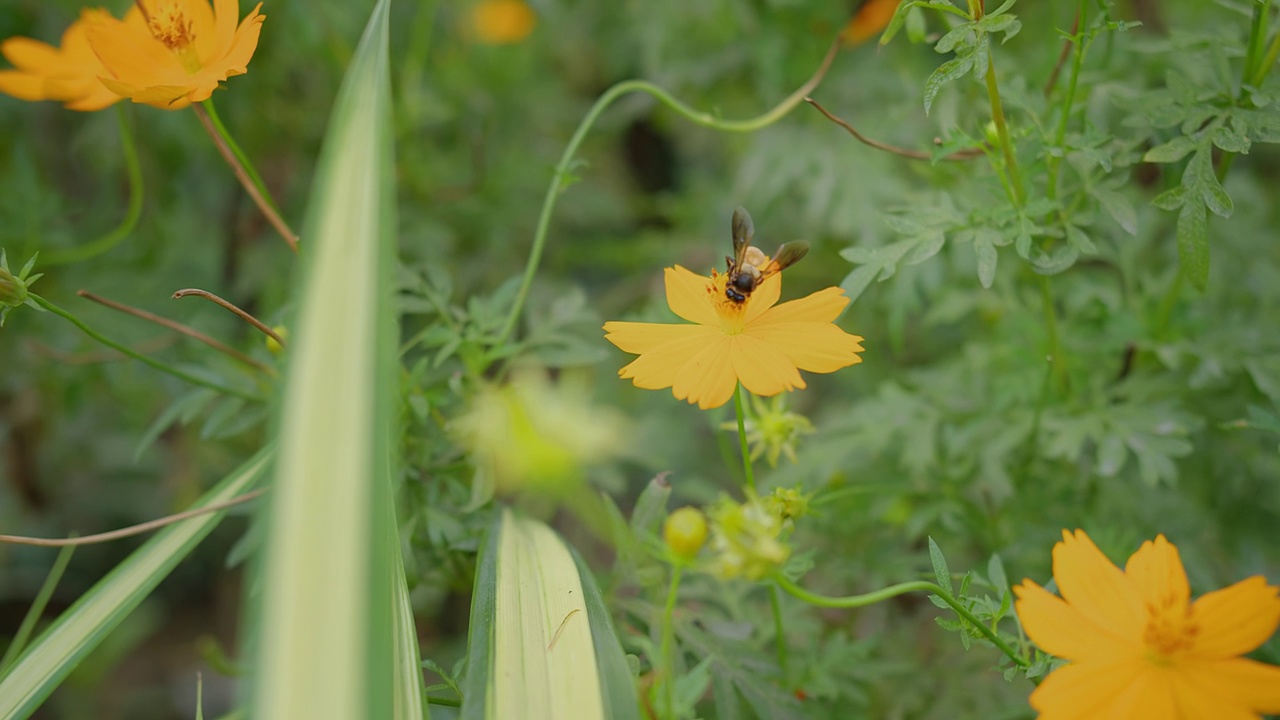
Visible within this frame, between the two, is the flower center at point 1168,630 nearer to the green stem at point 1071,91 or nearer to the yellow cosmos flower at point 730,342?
the yellow cosmos flower at point 730,342

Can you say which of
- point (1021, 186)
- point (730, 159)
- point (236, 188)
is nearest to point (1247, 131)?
point (1021, 186)

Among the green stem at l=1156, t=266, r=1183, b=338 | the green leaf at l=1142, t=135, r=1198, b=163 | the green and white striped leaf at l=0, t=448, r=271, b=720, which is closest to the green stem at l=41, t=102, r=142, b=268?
the green and white striped leaf at l=0, t=448, r=271, b=720

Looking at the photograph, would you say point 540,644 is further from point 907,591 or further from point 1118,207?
point 1118,207

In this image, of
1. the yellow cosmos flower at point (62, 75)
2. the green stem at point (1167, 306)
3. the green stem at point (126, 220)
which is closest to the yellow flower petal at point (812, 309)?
the green stem at point (1167, 306)

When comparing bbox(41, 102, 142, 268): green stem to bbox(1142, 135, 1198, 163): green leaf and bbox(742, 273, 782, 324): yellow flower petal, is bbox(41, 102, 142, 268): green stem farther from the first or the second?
bbox(1142, 135, 1198, 163): green leaf

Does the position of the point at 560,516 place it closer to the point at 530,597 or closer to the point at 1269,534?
the point at 530,597

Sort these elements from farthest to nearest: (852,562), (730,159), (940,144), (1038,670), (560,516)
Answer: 1. (730,159)
2. (560,516)
3. (852,562)
4. (940,144)
5. (1038,670)
